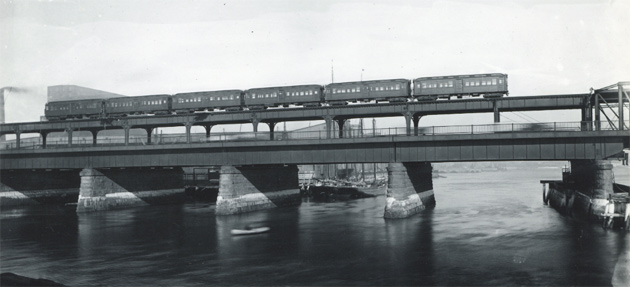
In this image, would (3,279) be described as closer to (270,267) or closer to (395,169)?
(270,267)

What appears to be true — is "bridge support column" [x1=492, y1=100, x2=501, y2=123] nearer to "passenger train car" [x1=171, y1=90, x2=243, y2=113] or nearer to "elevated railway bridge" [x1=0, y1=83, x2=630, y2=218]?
"elevated railway bridge" [x1=0, y1=83, x2=630, y2=218]

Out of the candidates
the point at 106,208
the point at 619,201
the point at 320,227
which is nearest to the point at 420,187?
the point at 320,227

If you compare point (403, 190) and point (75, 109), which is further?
point (75, 109)

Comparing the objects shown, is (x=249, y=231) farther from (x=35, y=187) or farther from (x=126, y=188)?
(x=35, y=187)

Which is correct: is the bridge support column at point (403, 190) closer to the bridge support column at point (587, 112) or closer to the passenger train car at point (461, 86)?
the passenger train car at point (461, 86)

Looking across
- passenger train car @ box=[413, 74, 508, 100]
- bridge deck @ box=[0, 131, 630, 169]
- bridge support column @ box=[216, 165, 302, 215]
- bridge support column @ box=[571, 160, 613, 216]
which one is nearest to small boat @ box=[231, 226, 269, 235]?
bridge support column @ box=[216, 165, 302, 215]

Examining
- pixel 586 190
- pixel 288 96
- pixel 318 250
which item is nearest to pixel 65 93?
pixel 288 96
